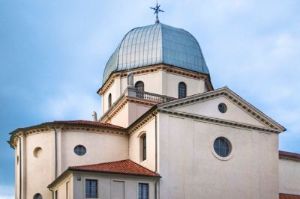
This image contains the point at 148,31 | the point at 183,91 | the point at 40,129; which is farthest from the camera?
the point at 148,31

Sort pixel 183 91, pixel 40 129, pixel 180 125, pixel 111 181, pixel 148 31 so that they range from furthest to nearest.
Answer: pixel 148 31, pixel 183 91, pixel 40 129, pixel 180 125, pixel 111 181

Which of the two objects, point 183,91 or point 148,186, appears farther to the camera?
point 183,91

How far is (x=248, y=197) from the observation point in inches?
1459

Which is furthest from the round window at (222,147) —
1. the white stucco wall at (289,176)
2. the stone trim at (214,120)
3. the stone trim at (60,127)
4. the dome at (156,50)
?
the dome at (156,50)

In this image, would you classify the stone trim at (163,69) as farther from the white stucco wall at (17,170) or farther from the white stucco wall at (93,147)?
the white stucco wall at (17,170)

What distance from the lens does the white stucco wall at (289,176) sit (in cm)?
4311

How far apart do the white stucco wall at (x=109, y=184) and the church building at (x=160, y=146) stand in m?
0.06

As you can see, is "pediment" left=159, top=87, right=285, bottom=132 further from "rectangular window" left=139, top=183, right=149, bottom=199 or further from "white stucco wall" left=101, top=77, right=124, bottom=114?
"white stucco wall" left=101, top=77, right=124, bottom=114

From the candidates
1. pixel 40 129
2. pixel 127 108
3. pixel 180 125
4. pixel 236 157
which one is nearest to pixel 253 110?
pixel 236 157

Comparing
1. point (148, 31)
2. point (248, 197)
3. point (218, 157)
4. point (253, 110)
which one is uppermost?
point (148, 31)

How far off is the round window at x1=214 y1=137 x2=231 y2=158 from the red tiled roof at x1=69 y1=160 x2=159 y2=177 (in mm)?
5092

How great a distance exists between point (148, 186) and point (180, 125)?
14.7ft

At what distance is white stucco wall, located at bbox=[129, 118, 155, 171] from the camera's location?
35344 mm

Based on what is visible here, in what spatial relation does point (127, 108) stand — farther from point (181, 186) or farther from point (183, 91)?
point (181, 186)
